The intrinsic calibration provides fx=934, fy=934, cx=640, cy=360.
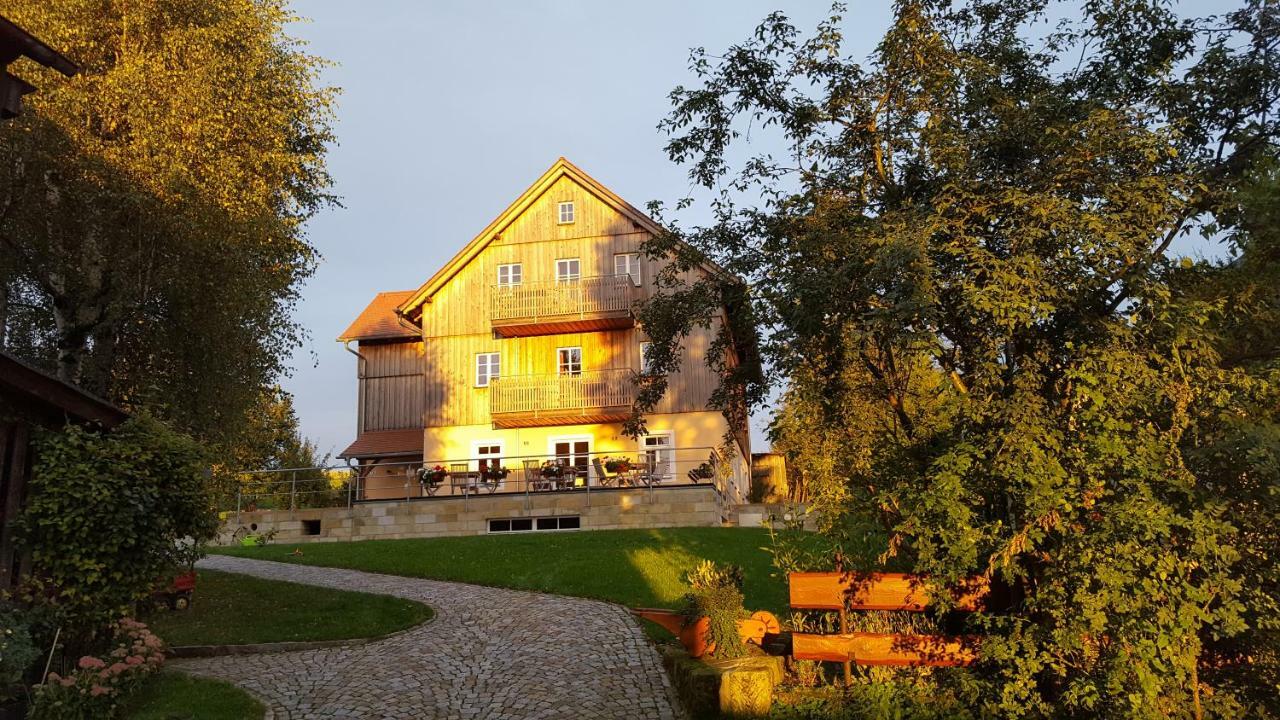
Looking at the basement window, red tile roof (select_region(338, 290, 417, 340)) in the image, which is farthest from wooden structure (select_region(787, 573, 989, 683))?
red tile roof (select_region(338, 290, 417, 340))

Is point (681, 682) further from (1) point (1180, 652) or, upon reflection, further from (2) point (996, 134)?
(2) point (996, 134)

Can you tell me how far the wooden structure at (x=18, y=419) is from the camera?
9.79 meters

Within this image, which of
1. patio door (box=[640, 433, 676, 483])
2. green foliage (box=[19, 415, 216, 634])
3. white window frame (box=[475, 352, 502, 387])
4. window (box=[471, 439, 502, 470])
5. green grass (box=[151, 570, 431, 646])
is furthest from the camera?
white window frame (box=[475, 352, 502, 387])

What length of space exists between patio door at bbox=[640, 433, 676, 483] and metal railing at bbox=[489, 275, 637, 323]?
4193 mm

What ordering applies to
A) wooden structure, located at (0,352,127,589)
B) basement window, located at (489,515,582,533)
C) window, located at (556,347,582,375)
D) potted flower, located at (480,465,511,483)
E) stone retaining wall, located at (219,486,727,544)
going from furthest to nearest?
1. window, located at (556,347,582,375)
2. potted flower, located at (480,465,511,483)
3. basement window, located at (489,515,582,533)
4. stone retaining wall, located at (219,486,727,544)
5. wooden structure, located at (0,352,127,589)

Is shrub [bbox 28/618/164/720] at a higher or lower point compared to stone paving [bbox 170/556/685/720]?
higher

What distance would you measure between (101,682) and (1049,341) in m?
9.79

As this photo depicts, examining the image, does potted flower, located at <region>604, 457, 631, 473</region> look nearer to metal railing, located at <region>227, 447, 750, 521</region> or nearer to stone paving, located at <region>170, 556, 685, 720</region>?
metal railing, located at <region>227, 447, 750, 521</region>

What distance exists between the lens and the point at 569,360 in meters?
31.0

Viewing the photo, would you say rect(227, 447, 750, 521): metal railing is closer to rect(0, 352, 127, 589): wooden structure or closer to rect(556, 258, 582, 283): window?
rect(556, 258, 582, 283): window

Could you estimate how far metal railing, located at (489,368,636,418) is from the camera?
28953 mm

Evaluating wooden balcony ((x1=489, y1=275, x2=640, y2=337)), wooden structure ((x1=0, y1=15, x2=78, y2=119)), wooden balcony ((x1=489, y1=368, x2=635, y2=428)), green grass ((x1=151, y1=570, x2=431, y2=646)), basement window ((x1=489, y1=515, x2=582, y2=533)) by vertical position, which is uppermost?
wooden balcony ((x1=489, y1=275, x2=640, y2=337))

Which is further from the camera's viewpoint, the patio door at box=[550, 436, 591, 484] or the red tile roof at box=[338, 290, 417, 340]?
the red tile roof at box=[338, 290, 417, 340]

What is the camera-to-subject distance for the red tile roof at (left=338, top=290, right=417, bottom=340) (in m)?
33.7
